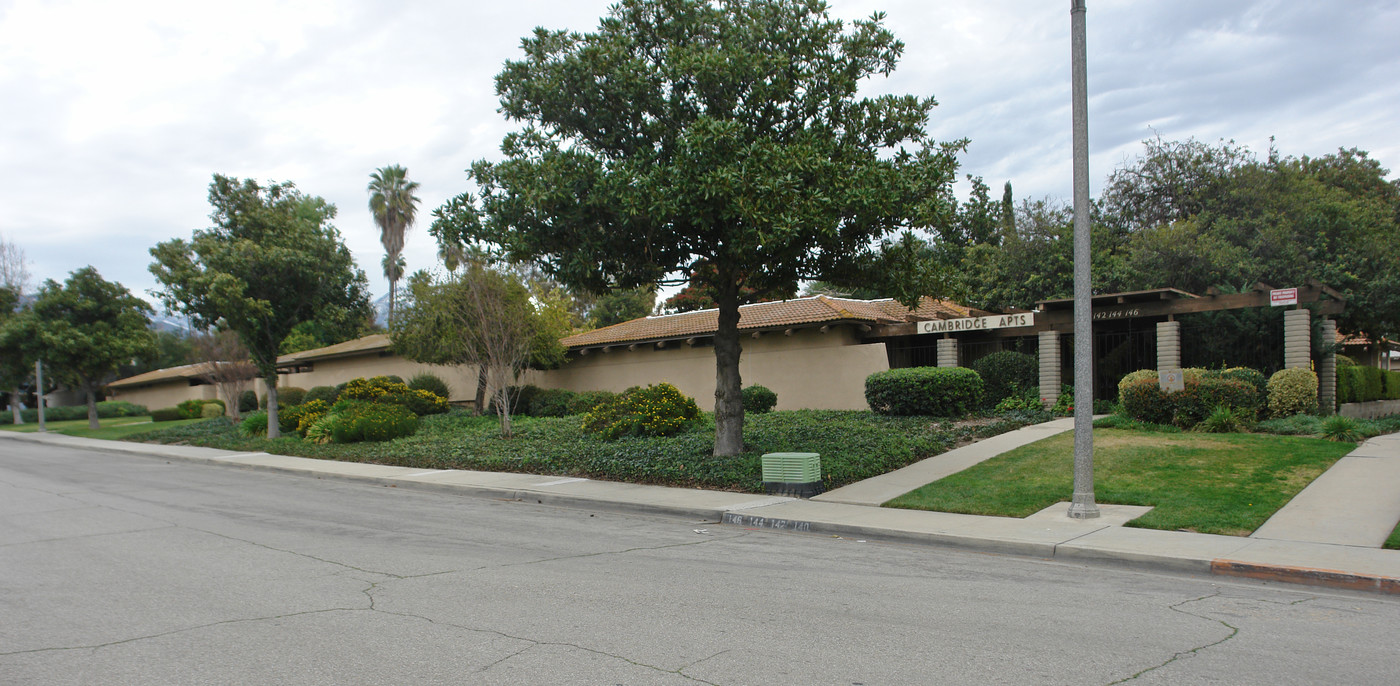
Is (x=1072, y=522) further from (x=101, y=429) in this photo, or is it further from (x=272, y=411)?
(x=101, y=429)

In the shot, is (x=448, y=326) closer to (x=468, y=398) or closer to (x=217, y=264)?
(x=217, y=264)

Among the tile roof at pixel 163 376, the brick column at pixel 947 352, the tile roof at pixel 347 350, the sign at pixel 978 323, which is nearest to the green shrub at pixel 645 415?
the sign at pixel 978 323

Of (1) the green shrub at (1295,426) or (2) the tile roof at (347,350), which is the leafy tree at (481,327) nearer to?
(2) the tile roof at (347,350)

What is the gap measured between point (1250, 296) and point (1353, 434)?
4.06 meters

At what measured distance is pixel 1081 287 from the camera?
972 cm

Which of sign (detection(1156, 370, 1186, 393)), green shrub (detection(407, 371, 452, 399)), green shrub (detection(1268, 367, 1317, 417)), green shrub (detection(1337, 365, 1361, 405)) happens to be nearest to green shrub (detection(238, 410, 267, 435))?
green shrub (detection(407, 371, 452, 399))

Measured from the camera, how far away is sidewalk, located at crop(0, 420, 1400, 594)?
24.9 ft

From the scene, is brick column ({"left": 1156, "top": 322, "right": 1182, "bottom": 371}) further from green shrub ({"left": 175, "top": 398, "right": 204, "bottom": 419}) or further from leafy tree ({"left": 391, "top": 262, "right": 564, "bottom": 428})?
green shrub ({"left": 175, "top": 398, "right": 204, "bottom": 419})

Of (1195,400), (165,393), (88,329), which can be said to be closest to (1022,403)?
(1195,400)

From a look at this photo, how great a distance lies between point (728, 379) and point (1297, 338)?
12.4m

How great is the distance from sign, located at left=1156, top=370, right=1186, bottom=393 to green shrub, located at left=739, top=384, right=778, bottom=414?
35.0 ft

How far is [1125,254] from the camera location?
27688mm

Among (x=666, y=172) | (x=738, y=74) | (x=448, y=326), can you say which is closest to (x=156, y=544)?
(x=666, y=172)

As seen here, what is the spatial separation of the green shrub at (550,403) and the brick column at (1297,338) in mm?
19814
